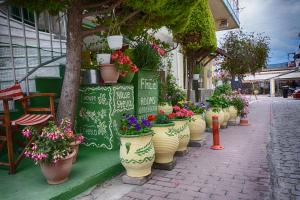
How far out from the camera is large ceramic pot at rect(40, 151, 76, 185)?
3658 mm

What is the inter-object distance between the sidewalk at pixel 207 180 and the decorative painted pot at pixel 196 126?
58 cm

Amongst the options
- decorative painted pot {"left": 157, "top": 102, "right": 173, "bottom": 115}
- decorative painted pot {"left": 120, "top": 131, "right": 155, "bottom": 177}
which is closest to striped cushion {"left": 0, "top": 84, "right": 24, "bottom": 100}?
decorative painted pot {"left": 120, "top": 131, "right": 155, "bottom": 177}

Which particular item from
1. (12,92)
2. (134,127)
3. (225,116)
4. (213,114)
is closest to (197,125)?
(213,114)

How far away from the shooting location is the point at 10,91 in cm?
471

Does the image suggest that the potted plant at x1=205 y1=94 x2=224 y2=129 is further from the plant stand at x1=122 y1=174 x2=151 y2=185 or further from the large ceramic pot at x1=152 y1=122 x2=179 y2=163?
the plant stand at x1=122 y1=174 x2=151 y2=185

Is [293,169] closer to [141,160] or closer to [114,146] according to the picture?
[141,160]

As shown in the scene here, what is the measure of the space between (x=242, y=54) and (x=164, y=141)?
1770 centimetres

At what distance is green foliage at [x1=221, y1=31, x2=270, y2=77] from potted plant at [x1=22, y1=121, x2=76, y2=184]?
1786cm

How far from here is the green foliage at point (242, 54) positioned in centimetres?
2036

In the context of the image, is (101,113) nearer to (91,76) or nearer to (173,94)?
(91,76)

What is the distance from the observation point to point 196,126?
21.3 feet

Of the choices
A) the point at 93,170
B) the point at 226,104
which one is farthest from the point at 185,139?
the point at 226,104

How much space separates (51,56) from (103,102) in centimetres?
194

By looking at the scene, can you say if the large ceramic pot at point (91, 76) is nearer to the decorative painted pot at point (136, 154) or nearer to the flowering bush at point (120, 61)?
the flowering bush at point (120, 61)
